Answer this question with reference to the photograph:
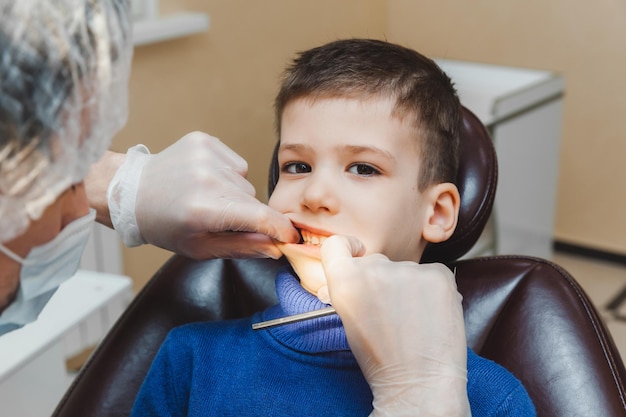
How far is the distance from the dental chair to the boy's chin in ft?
0.85

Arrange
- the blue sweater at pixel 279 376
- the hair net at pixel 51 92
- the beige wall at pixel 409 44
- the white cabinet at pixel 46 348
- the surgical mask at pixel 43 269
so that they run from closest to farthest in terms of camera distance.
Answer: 1. the hair net at pixel 51 92
2. the surgical mask at pixel 43 269
3. the blue sweater at pixel 279 376
4. the white cabinet at pixel 46 348
5. the beige wall at pixel 409 44

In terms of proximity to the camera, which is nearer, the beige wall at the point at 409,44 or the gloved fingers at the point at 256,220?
the gloved fingers at the point at 256,220

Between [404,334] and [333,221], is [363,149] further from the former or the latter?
[404,334]

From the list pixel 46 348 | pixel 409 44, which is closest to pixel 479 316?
pixel 46 348

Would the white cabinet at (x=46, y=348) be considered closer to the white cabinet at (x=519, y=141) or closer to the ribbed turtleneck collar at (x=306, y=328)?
the ribbed turtleneck collar at (x=306, y=328)

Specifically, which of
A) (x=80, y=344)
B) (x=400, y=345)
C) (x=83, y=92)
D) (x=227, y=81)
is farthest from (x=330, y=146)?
(x=227, y=81)

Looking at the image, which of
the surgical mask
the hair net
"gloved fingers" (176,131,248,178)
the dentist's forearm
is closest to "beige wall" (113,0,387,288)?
the dentist's forearm

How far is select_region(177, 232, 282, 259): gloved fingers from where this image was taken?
136cm

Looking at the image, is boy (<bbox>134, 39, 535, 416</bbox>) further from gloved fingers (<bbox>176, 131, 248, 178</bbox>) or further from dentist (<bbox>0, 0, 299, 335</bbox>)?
dentist (<bbox>0, 0, 299, 335</bbox>)

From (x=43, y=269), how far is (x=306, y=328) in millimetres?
460

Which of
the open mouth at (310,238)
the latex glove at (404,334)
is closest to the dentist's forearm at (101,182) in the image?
the open mouth at (310,238)

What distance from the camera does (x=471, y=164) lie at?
1.50 m

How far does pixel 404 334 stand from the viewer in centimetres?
111

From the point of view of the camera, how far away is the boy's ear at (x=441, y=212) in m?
1.42
